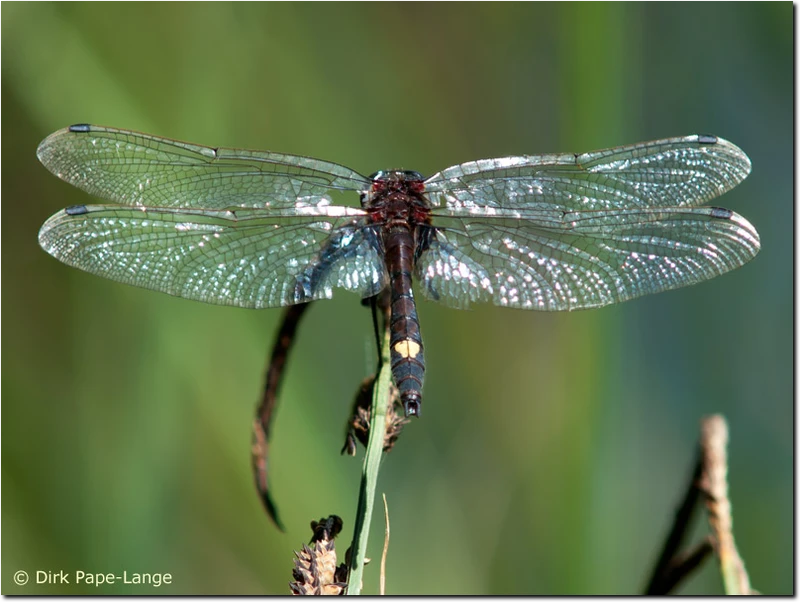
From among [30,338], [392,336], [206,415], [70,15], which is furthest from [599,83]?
[30,338]

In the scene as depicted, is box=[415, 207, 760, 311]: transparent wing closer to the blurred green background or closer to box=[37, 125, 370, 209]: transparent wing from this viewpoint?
the blurred green background

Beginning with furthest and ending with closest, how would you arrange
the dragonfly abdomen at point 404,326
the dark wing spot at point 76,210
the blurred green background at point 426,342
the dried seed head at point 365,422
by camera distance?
1. the blurred green background at point 426,342
2. the dark wing spot at point 76,210
3. the dragonfly abdomen at point 404,326
4. the dried seed head at point 365,422

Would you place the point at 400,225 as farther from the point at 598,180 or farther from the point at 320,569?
the point at 320,569

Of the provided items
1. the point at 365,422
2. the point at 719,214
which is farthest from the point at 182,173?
the point at 719,214

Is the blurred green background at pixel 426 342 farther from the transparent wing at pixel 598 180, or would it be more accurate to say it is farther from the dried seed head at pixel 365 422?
the dried seed head at pixel 365 422

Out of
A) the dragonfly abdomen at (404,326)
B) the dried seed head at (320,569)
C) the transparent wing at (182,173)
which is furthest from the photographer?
the transparent wing at (182,173)

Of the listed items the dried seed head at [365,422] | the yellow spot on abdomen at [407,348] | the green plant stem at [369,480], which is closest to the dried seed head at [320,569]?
the green plant stem at [369,480]
